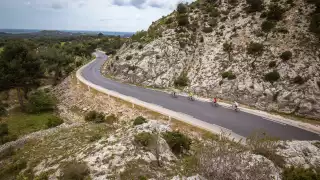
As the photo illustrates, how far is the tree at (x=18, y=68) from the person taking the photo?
3550cm

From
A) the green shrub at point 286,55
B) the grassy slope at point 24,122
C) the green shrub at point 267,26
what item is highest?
the green shrub at point 267,26

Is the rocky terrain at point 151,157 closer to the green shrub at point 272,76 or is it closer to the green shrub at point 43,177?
the green shrub at point 43,177

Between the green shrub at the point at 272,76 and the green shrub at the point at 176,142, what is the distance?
55.4 ft

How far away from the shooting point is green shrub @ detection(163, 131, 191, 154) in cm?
1535

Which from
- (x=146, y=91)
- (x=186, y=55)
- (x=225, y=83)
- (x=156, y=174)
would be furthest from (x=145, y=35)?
(x=156, y=174)

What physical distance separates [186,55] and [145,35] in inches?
505

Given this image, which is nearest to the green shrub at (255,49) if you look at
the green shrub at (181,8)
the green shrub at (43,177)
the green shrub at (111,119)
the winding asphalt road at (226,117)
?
the winding asphalt road at (226,117)

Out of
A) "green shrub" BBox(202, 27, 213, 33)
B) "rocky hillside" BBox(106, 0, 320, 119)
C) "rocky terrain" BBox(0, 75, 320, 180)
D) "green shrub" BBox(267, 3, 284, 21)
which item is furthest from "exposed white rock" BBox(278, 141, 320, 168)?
"green shrub" BBox(202, 27, 213, 33)

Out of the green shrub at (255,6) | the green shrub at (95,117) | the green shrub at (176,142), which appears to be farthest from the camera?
the green shrub at (255,6)

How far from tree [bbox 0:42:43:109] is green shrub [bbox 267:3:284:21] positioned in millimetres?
43837

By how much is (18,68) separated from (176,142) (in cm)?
3454

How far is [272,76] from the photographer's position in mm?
26469

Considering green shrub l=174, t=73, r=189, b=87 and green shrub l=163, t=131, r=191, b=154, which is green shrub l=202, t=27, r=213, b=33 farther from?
green shrub l=163, t=131, r=191, b=154

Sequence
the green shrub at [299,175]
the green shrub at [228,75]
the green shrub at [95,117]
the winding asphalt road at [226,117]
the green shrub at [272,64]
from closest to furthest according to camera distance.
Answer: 1. the green shrub at [299,175]
2. the winding asphalt road at [226,117]
3. the green shrub at [95,117]
4. the green shrub at [272,64]
5. the green shrub at [228,75]
